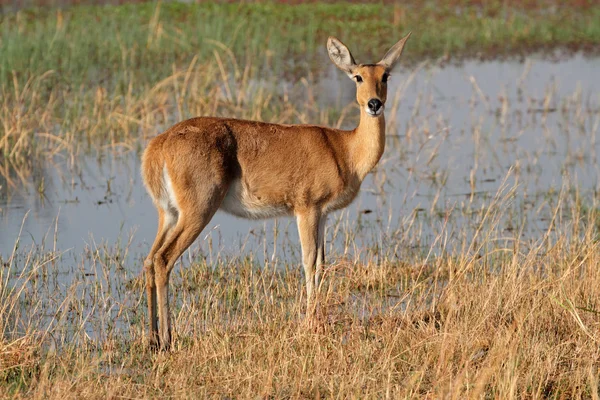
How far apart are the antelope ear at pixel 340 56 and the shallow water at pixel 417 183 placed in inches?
55.1

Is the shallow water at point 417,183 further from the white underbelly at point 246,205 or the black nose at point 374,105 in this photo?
the black nose at point 374,105

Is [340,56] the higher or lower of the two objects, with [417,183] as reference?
higher

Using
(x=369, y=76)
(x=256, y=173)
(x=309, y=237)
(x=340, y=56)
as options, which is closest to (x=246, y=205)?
(x=256, y=173)

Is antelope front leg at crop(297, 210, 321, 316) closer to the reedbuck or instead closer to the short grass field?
the reedbuck

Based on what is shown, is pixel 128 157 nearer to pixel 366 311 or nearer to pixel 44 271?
pixel 44 271

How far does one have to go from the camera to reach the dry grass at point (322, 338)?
5.54 m

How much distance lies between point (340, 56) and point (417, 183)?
3.76m

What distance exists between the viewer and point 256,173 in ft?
23.7

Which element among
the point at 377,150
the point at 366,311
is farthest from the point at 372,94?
the point at 366,311

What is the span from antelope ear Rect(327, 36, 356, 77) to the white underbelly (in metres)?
1.15

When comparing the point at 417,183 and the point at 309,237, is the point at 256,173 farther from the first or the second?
the point at 417,183

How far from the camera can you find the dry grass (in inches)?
218

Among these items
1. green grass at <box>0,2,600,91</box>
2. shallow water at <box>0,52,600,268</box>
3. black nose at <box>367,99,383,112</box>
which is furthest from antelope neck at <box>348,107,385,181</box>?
green grass at <box>0,2,600,91</box>

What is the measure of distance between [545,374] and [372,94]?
2.50 meters
